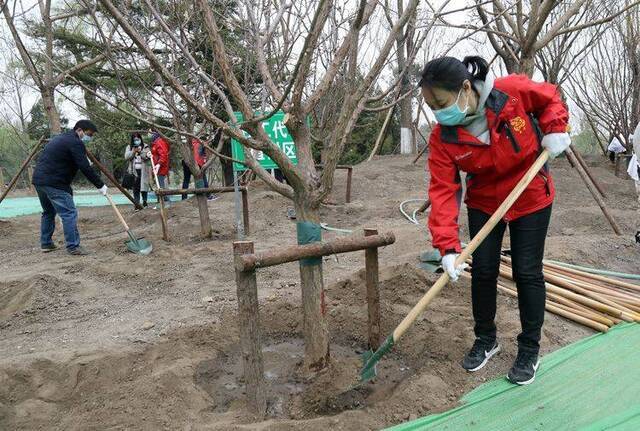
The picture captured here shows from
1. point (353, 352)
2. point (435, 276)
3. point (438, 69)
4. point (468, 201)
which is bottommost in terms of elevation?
point (353, 352)

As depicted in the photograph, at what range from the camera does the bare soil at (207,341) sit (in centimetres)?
240

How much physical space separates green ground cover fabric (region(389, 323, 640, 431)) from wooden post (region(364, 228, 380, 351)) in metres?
0.73

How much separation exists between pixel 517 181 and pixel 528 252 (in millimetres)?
349

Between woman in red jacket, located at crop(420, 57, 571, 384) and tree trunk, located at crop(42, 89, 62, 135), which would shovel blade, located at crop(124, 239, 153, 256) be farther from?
woman in red jacket, located at crop(420, 57, 571, 384)

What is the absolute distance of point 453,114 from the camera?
2.25 metres

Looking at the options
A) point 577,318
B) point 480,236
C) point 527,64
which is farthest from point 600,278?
point 527,64

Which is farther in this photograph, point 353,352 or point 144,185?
point 144,185

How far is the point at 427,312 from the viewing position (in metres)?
3.35

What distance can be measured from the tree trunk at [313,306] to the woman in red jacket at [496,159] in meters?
0.64

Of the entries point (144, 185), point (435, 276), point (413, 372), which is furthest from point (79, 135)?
point (413, 372)

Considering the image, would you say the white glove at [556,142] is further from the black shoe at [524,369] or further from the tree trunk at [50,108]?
the tree trunk at [50,108]

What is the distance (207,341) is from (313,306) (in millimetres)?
955

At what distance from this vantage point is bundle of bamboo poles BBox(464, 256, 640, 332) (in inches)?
120

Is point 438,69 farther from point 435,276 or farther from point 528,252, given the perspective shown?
point 435,276
